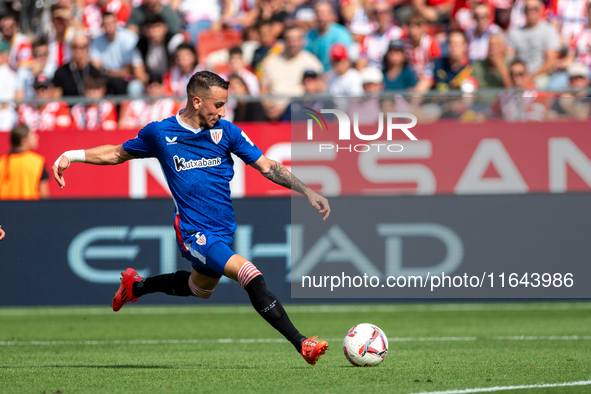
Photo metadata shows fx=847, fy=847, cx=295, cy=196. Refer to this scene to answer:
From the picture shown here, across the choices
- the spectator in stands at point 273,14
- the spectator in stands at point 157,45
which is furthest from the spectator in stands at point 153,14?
the spectator in stands at point 273,14

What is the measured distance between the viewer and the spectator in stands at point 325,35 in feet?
48.7

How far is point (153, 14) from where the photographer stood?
15609 millimetres

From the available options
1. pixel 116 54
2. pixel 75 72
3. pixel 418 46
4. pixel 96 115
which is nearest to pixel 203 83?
pixel 96 115

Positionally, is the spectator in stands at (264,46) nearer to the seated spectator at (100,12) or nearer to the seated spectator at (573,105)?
the seated spectator at (100,12)

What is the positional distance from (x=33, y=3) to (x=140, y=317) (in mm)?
9491

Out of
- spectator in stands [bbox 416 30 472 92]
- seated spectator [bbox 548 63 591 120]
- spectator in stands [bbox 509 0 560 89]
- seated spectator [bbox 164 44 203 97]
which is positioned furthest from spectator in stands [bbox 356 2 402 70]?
seated spectator [bbox 548 63 591 120]

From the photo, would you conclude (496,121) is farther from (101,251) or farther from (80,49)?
(80,49)

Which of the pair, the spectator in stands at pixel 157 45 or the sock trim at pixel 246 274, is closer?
the sock trim at pixel 246 274

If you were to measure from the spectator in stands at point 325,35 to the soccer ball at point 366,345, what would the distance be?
8.84 metres

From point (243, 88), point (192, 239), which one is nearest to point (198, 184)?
point (192, 239)

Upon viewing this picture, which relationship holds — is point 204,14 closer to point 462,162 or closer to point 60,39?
point 60,39

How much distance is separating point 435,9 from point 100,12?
652 centimetres

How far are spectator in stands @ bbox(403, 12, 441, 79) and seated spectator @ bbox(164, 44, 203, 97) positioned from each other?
3631 mm

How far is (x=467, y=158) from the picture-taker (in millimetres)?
12156
